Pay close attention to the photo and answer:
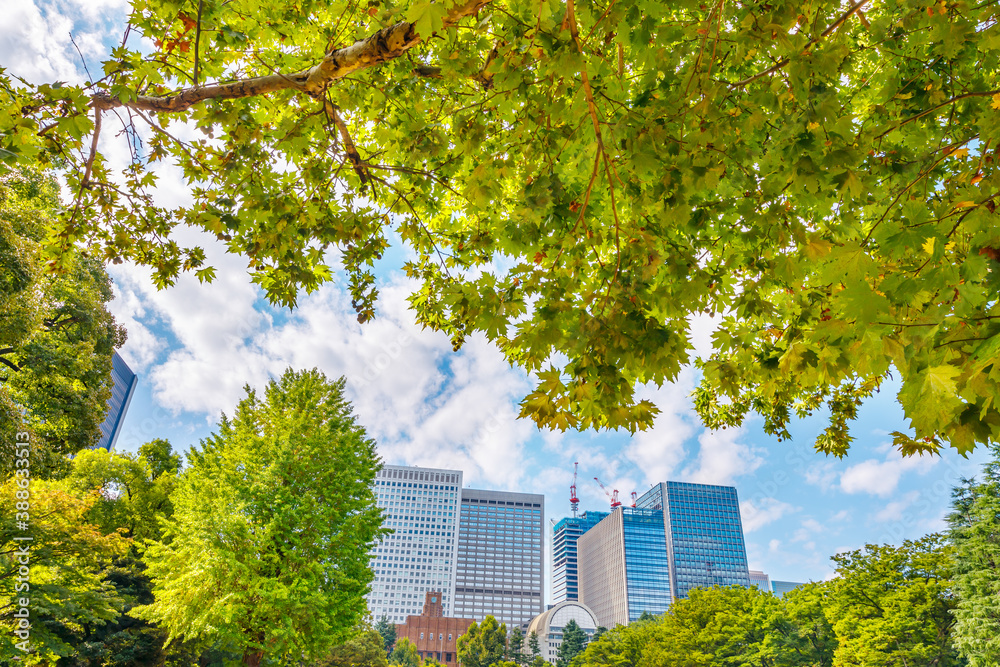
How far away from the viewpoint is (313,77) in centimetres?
332

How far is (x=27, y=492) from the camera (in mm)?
9906

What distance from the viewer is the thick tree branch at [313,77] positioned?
3014 mm

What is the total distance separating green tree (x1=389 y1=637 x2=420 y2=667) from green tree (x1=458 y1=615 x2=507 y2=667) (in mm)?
10070

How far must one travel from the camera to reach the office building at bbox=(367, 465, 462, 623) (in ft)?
435

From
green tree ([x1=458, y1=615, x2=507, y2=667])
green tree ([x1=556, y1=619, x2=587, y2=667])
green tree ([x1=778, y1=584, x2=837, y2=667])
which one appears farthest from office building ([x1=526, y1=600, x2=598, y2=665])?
green tree ([x1=778, y1=584, x2=837, y2=667])

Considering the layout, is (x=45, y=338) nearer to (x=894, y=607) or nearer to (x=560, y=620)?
(x=894, y=607)

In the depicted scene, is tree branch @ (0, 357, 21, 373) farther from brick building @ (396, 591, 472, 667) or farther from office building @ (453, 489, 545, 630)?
office building @ (453, 489, 545, 630)

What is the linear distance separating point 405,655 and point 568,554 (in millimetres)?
124482

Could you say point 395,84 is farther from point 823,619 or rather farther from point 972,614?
point 823,619

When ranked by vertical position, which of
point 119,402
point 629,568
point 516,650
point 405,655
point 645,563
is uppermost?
point 119,402

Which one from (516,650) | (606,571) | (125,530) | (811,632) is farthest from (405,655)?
(606,571)

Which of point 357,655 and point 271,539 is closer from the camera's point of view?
point 271,539

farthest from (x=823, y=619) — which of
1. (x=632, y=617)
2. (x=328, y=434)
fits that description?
(x=632, y=617)

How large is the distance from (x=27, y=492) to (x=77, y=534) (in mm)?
1502
